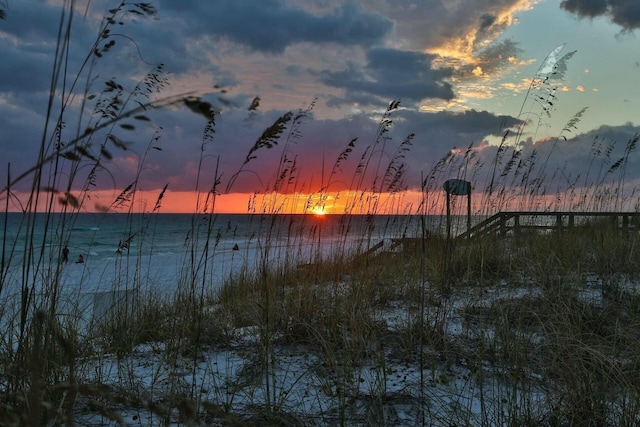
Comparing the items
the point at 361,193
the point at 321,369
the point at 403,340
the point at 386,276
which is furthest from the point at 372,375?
the point at 361,193

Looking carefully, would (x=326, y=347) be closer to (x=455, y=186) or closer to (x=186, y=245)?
(x=186, y=245)

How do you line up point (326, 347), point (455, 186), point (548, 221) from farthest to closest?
point (548, 221)
point (455, 186)
point (326, 347)

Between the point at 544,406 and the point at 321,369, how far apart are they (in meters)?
1.15

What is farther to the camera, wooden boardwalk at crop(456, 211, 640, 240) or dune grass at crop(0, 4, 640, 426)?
wooden boardwalk at crop(456, 211, 640, 240)

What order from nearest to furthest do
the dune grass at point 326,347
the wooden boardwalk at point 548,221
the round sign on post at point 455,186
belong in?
the dune grass at point 326,347, the round sign on post at point 455,186, the wooden boardwalk at point 548,221

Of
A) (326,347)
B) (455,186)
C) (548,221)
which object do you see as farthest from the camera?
(548,221)

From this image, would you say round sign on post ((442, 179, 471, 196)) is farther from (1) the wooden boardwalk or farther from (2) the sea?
(1) the wooden boardwalk

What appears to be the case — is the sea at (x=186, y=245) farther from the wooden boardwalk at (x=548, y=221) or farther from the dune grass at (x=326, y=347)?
the wooden boardwalk at (x=548, y=221)

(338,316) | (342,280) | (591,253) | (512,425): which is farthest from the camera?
(591,253)

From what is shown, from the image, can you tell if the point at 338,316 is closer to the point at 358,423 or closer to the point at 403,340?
the point at 403,340

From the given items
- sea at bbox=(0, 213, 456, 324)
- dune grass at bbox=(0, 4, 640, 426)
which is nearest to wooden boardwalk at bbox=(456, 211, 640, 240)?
sea at bbox=(0, 213, 456, 324)

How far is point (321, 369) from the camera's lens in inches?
102

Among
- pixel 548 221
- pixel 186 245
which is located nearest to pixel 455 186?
pixel 548 221

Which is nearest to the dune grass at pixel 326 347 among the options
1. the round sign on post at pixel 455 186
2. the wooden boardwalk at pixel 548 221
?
the round sign on post at pixel 455 186
